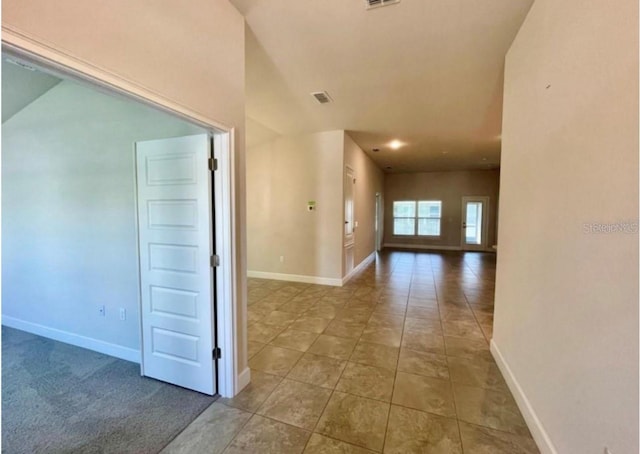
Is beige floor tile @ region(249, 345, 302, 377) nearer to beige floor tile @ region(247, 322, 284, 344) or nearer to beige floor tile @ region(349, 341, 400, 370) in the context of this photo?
beige floor tile @ region(247, 322, 284, 344)

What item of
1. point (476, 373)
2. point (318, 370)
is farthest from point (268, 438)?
point (476, 373)

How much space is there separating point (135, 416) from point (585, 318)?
2.81 m

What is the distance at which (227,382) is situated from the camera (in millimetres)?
2283

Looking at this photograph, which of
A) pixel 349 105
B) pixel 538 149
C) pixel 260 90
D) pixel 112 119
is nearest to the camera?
pixel 538 149

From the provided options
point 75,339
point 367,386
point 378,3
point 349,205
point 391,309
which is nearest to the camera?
point 378,3

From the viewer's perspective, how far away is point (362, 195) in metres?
7.13

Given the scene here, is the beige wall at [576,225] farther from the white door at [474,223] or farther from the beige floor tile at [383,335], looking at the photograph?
the white door at [474,223]

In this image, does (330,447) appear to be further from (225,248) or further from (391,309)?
(391,309)

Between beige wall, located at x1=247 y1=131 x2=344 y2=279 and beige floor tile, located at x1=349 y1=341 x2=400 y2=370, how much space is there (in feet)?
7.78

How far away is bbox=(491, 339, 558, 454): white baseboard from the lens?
1.73m

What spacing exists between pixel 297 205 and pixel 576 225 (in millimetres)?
4500

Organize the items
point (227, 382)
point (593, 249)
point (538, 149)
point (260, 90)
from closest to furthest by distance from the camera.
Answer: point (593, 249) → point (538, 149) → point (227, 382) → point (260, 90)

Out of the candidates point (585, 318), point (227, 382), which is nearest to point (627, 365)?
point (585, 318)

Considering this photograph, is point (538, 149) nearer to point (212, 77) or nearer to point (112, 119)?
point (212, 77)
